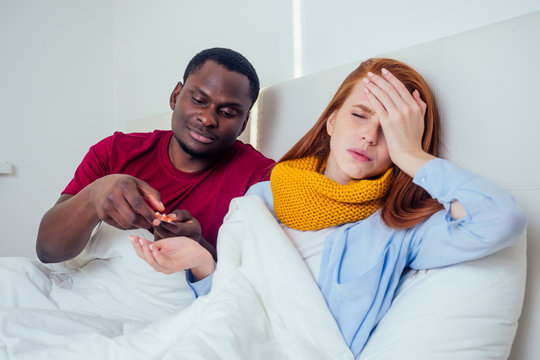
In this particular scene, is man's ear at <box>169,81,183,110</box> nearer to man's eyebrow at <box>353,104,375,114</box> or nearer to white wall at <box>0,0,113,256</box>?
man's eyebrow at <box>353,104,375,114</box>

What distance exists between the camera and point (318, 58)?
1.56 metres

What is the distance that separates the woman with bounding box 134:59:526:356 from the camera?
0.75 m

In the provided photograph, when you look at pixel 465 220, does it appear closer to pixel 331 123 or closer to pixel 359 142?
pixel 359 142

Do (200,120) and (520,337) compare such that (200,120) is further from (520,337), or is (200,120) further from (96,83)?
(96,83)

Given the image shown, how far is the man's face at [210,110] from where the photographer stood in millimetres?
1316

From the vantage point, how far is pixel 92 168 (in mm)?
1402

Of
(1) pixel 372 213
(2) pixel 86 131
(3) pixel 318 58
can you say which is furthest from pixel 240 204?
(2) pixel 86 131

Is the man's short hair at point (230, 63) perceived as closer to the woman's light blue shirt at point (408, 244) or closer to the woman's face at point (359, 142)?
the woman's face at point (359, 142)

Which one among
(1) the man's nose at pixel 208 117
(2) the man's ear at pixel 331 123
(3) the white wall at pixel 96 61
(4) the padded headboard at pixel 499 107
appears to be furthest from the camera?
(3) the white wall at pixel 96 61

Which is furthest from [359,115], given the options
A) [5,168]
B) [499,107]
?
[5,168]

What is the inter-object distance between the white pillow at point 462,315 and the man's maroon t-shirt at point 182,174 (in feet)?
2.13

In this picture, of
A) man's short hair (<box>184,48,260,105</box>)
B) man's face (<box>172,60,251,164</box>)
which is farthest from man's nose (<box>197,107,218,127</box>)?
man's short hair (<box>184,48,260,105</box>)

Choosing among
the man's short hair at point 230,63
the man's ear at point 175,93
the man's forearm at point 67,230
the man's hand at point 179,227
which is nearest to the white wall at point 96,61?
the man's short hair at point 230,63

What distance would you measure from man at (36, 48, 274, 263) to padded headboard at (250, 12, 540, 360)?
51cm
